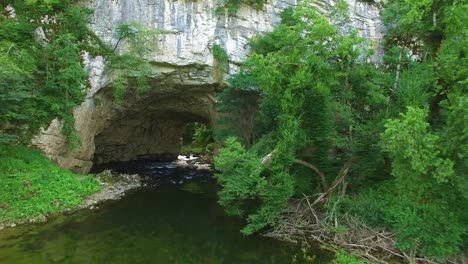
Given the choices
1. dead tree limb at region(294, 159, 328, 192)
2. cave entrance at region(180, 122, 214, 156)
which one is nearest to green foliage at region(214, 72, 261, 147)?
dead tree limb at region(294, 159, 328, 192)

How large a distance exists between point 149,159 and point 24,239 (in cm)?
1826

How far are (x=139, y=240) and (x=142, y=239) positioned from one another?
0.36ft

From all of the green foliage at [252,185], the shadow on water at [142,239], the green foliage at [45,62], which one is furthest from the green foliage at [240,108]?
the green foliage at [45,62]

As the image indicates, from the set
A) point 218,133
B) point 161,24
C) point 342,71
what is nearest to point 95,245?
point 218,133

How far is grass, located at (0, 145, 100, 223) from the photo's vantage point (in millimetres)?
11250

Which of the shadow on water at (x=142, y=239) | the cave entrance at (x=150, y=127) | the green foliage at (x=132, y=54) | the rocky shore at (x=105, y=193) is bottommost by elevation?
the shadow on water at (x=142, y=239)

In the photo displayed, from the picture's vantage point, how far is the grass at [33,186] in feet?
36.9

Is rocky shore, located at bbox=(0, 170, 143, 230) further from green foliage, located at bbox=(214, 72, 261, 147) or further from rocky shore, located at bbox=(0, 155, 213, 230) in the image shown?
green foliage, located at bbox=(214, 72, 261, 147)

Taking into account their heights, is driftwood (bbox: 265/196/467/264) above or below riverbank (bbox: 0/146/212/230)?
below

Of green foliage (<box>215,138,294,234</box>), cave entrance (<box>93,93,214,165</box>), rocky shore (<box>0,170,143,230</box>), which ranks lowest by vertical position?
rocky shore (<box>0,170,143,230</box>)

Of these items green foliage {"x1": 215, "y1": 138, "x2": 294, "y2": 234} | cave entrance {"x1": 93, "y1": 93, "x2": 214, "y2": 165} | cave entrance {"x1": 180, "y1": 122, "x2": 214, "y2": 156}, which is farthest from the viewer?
cave entrance {"x1": 180, "y1": 122, "x2": 214, "y2": 156}

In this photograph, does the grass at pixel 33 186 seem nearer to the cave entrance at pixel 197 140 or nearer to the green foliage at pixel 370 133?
the green foliage at pixel 370 133

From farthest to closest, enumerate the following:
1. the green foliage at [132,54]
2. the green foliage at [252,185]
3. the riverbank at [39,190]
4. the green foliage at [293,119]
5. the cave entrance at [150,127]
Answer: the cave entrance at [150,127]
the green foliage at [132,54]
the riverbank at [39,190]
the green foliage at [293,119]
the green foliage at [252,185]

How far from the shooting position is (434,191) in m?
8.19
